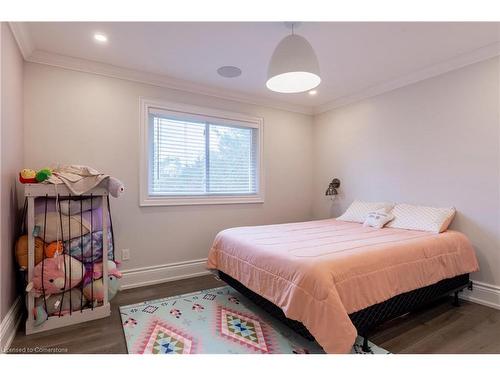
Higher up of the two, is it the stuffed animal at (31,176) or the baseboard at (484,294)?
the stuffed animal at (31,176)

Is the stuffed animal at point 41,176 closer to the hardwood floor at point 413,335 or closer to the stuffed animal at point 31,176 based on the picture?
the stuffed animal at point 31,176

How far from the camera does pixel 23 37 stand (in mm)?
2207

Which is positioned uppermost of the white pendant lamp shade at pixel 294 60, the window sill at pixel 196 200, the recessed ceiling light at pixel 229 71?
the recessed ceiling light at pixel 229 71

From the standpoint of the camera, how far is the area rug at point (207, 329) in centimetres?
181

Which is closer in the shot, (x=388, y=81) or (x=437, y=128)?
(x=437, y=128)

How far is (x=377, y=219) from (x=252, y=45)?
222 cm

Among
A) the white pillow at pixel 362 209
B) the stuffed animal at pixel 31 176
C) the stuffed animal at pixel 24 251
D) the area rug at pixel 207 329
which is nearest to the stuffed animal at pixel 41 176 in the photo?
the stuffed animal at pixel 31 176

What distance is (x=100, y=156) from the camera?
2.85 meters

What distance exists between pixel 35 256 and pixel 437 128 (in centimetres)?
396

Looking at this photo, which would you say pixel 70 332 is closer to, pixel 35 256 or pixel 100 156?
pixel 35 256

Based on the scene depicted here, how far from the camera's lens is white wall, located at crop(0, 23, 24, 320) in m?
1.86

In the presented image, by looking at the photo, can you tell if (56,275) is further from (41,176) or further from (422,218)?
(422,218)

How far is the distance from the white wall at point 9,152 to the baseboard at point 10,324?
6 centimetres

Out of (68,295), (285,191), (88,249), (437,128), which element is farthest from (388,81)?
(68,295)
